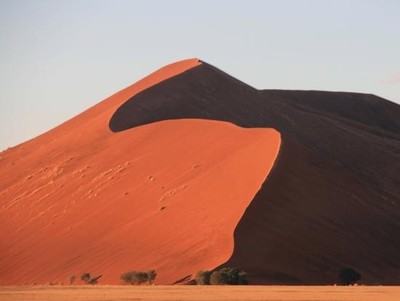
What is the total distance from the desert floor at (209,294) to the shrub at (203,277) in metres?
1.57

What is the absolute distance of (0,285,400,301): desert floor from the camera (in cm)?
3350

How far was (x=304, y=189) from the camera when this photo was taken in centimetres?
5288

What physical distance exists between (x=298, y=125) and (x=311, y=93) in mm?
30424

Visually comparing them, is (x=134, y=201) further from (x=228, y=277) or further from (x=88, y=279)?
(x=228, y=277)

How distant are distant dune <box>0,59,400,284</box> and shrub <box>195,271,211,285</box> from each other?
3.61 ft

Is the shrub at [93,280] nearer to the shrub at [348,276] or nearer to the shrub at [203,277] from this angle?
the shrub at [203,277]

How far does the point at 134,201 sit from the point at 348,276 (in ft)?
44.1

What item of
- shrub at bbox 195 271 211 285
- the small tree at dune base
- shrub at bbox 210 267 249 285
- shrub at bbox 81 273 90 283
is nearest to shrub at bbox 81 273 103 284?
shrub at bbox 81 273 90 283

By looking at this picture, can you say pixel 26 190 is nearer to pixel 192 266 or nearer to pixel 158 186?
pixel 158 186

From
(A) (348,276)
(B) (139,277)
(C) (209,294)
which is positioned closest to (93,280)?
(B) (139,277)

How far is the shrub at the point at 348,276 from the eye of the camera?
1807 inches

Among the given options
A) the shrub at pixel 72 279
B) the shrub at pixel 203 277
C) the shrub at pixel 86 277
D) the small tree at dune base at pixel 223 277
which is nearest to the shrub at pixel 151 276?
the shrub at pixel 203 277

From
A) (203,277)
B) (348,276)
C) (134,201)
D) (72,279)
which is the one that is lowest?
(348,276)

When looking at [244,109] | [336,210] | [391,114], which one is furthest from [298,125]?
[391,114]
